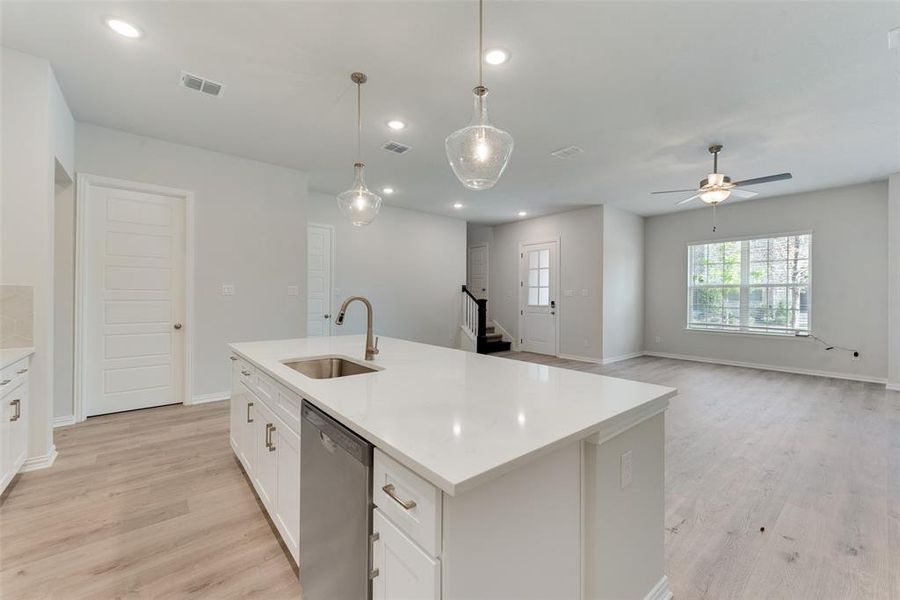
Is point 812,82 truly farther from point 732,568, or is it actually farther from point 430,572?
point 430,572

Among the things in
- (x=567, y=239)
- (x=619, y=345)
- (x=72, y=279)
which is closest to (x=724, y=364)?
(x=619, y=345)

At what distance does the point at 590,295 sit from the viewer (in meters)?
6.78

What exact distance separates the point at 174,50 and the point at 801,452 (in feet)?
17.7

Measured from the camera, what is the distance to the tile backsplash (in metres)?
2.53

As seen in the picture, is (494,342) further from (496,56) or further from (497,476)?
(497,476)

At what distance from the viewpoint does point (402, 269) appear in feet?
22.1

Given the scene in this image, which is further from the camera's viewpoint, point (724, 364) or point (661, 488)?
point (724, 364)

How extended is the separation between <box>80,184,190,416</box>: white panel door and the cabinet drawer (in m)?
4.01

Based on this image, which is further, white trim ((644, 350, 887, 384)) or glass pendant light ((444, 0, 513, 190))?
white trim ((644, 350, 887, 384))

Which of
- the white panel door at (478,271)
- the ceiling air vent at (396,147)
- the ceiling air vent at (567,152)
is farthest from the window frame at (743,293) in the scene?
the ceiling air vent at (396,147)

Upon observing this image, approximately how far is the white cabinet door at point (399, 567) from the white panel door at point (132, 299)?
3.99m

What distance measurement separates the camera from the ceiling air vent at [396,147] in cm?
395

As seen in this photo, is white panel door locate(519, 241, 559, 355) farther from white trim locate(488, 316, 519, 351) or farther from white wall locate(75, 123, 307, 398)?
white wall locate(75, 123, 307, 398)

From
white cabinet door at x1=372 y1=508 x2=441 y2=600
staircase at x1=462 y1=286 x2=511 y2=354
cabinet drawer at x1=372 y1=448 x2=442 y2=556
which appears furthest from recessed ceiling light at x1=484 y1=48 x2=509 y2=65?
staircase at x1=462 y1=286 x2=511 y2=354
